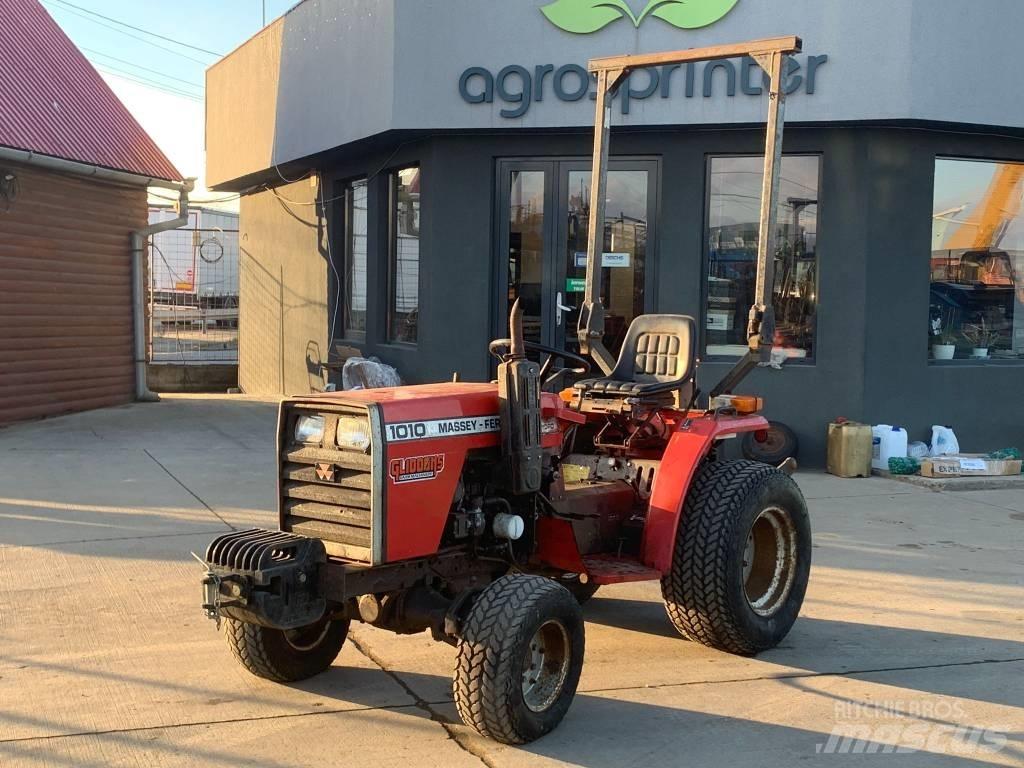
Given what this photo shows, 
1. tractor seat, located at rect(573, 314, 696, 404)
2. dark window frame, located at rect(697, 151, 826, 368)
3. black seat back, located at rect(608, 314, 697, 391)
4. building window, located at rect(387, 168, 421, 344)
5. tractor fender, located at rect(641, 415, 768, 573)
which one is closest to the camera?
tractor fender, located at rect(641, 415, 768, 573)

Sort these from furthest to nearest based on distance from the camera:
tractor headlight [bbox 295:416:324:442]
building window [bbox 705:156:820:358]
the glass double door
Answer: the glass double door → building window [bbox 705:156:820:358] → tractor headlight [bbox 295:416:324:442]

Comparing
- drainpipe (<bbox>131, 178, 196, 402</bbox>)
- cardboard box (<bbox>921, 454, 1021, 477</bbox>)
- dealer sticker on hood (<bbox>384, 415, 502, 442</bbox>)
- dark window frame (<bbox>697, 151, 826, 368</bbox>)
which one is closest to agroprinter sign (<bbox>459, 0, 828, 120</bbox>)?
dark window frame (<bbox>697, 151, 826, 368</bbox>)

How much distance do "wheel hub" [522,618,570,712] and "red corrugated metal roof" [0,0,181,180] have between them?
32.3 feet

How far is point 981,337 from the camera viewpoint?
1107 cm

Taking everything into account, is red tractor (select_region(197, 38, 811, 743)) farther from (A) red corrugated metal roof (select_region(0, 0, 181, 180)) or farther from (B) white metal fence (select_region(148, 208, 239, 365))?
(B) white metal fence (select_region(148, 208, 239, 365))

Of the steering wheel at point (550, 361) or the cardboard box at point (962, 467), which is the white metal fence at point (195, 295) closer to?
the cardboard box at point (962, 467)

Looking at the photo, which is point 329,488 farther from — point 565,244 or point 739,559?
point 565,244

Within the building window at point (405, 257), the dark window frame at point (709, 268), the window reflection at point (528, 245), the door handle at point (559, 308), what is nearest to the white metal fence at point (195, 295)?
the building window at point (405, 257)

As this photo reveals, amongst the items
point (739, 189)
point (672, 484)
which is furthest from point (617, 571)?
point (739, 189)

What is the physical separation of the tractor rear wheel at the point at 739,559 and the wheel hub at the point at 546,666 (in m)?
0.96

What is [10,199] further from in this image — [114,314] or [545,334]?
[545,334]

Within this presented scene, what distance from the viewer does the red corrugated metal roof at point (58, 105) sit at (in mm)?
12562

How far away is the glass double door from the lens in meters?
10.9

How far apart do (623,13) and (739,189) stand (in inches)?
78.8
